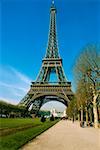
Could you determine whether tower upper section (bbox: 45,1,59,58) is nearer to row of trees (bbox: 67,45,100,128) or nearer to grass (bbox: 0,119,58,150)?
row of trees (bbox: 67,45,100,128)

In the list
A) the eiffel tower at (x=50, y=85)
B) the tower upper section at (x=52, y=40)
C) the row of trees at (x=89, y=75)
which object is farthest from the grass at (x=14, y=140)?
the tower upper section at (x=52, y=40)

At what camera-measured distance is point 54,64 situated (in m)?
106

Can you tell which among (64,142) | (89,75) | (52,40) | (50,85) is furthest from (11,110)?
(64,142)

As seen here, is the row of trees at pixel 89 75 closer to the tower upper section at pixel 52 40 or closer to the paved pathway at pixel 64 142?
the paved pathway at pixel 64 142

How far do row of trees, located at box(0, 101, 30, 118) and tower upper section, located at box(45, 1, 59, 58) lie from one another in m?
26.6

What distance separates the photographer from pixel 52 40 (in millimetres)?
112750

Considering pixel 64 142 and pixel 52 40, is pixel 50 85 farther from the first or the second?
pixel 64 142

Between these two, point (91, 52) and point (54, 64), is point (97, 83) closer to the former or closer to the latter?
point (91, 52)

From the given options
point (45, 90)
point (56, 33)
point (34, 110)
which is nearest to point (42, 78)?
point (45, 90)

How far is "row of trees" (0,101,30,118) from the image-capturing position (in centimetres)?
8144

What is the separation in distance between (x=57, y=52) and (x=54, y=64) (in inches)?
270

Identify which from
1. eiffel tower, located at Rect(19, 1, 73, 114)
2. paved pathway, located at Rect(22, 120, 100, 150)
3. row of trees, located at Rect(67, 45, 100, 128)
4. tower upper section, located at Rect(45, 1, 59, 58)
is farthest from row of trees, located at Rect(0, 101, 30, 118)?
paved pathway, located at Rect(22, 120, 100, 150)

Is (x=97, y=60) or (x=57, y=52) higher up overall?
(x=57, y=52)

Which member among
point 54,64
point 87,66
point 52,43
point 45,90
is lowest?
point 87,66
